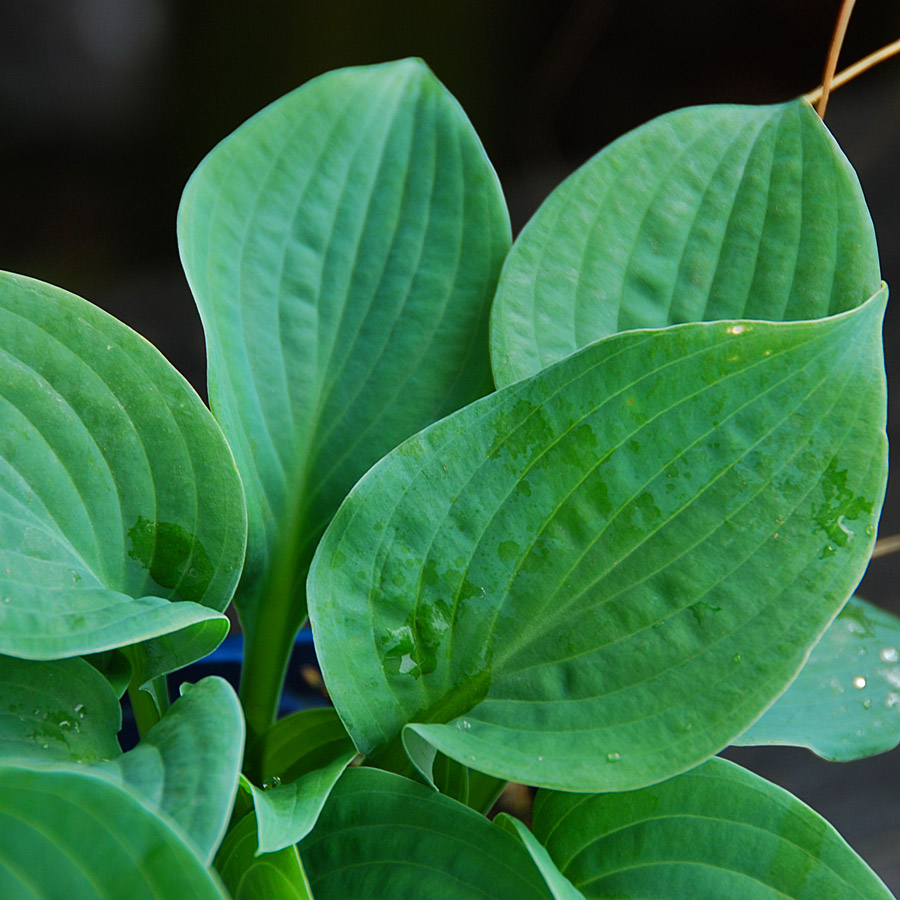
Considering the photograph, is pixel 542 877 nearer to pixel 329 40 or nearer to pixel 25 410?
pixel 25 410

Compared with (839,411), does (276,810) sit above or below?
below

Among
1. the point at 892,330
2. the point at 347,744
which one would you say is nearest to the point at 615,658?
the point at 347,744

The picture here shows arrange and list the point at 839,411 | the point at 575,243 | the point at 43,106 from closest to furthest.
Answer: the point at 839,411
the point at 575,243
the point at 43,106

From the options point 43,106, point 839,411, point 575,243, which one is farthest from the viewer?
point 43,106

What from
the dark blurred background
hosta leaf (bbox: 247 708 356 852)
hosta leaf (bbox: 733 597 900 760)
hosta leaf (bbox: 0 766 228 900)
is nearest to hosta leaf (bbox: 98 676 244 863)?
hosta leaf (bbox: 0 766 228 900)

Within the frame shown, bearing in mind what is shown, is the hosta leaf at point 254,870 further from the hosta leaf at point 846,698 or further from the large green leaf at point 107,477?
the hosta leaf at point 846,698

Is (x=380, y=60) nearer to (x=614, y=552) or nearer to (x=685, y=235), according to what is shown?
(x=685, y=235)

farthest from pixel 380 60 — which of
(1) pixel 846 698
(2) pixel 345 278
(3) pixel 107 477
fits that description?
(1) pixel 846 698

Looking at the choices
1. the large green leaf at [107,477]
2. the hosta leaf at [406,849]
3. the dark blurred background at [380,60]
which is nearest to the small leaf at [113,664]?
the large green leaf at [107,477]
